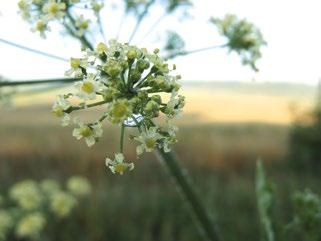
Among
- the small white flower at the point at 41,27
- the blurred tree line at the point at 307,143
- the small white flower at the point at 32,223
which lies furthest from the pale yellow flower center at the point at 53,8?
the blurred tree line at the point at 307,143

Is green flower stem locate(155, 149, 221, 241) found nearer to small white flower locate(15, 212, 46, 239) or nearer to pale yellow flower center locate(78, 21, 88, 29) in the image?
pale yellow flower center locate(78, 21, 88, 29)

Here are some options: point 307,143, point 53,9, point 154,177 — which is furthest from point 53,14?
point 307,143

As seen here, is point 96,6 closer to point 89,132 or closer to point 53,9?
point 53,9

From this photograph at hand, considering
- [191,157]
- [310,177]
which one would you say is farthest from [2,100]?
[191,157]

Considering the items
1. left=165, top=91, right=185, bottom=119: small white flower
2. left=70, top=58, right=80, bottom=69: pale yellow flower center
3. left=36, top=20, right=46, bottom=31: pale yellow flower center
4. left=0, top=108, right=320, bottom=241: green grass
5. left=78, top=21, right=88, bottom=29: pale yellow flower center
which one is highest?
left=36, top=20, right=46, bottom=31: pale yellow flower center

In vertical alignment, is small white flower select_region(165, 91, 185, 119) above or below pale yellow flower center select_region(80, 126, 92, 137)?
above

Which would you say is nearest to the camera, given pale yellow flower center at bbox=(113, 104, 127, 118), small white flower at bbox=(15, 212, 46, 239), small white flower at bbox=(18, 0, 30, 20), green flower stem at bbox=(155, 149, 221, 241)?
pale yellow flower center at bbox=(113, 104, 127, 118)

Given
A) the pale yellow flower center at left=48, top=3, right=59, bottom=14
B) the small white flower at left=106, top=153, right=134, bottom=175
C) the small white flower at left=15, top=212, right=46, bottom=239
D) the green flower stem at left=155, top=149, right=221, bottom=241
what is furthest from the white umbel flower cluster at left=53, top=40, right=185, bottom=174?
the small white flower at left=15, top=212, right=46, bottom=239

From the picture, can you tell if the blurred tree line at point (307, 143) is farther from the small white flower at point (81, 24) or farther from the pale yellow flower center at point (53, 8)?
the pale yellow flower center at point (53, 8)
